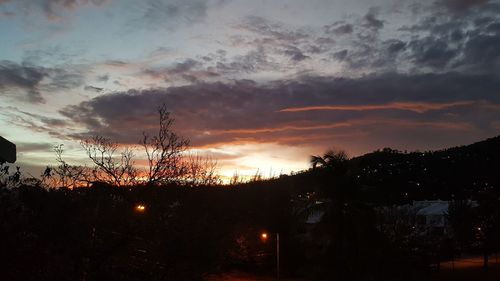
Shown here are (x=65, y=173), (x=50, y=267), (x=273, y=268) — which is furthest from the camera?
(x=273, y=268)

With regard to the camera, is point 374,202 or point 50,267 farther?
point 374,202

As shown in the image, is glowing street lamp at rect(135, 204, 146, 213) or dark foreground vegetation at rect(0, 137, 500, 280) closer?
dark foreground vegetation at rect(0, 137, 500, 280)

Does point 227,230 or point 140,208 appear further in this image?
point 227,230

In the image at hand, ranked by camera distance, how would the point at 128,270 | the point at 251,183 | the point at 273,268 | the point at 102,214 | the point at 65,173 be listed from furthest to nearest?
the point at 273,268 → the point at 251,183 → the point at 65,173 → the point at 102,214 → the point at 128,270

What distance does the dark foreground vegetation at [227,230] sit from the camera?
840 cm

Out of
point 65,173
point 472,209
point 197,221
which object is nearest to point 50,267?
point 197,221

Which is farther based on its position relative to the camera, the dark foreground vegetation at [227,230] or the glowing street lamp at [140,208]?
the glowing street lamp at [140,208]

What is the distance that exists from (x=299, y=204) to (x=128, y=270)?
26.1 m

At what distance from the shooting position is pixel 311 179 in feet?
80.7

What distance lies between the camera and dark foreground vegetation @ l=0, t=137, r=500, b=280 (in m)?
8.40

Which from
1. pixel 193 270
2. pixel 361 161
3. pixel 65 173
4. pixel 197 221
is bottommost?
pixel 193 270

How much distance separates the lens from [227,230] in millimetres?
13344

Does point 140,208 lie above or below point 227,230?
above

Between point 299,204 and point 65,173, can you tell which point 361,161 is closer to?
point 299,204
